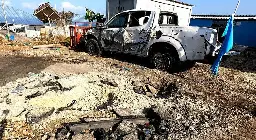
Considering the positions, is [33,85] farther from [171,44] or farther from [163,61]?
[171,44]

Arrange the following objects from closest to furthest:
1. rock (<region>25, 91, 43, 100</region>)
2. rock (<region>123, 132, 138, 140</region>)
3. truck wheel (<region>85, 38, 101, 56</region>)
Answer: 1. rock (<region>123, 132, 138, 140</region>)
2. rock (<region>25, 91, 43, 100</region>)
3. truck wheel (<region>85, 38, 101, 56</region>)

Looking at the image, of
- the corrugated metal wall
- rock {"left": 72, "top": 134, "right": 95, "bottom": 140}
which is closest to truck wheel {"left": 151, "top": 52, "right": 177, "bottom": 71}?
rock {"left": 72, "top": 134, "right": 95, "bottom": 140}

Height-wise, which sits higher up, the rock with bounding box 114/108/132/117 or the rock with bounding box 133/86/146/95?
the rock with bounding box 133/86/146/95

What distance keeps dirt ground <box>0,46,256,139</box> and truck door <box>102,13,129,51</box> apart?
24.0 inches

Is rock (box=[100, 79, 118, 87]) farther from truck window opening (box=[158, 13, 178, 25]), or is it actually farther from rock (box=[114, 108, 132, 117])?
truck window opening (box=[158, 13, 178, 25])

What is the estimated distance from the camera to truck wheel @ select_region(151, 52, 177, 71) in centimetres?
728

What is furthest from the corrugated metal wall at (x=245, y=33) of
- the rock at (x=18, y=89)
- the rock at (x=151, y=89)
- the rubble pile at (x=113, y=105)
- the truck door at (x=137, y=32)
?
the rock at (x=18, y=89)

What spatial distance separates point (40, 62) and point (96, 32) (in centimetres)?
243

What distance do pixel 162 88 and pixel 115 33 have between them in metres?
3.19

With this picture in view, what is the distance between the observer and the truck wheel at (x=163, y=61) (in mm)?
7277

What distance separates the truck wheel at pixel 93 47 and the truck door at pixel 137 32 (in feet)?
5.20

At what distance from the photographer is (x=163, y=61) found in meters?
7.47

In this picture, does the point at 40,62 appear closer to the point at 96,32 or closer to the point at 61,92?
the point at 96,32

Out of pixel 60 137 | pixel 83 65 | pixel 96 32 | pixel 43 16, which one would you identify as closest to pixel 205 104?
pixel 60 137
